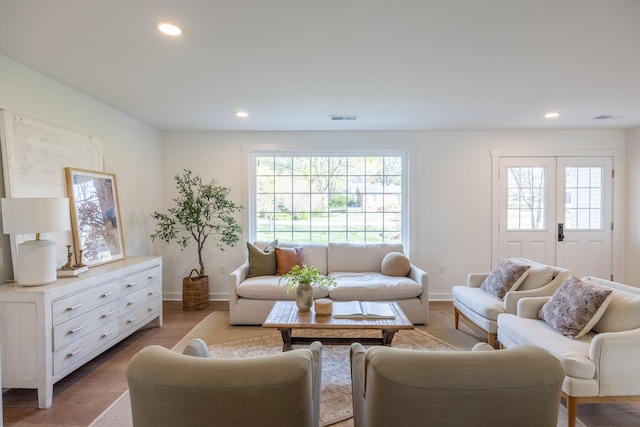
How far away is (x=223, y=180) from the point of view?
469 cm

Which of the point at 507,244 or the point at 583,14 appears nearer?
the point at 583,14

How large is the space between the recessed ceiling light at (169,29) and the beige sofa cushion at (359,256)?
10.1 ft

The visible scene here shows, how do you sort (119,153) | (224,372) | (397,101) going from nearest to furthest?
1. (224,372)
2. (397,101)
3. (119,153)

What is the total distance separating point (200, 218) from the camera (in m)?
4.28

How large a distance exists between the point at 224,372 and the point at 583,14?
2.56 meters

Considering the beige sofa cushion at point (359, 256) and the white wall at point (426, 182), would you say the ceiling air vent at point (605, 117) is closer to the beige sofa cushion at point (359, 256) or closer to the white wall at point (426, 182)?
the white wall at point (426, 182)

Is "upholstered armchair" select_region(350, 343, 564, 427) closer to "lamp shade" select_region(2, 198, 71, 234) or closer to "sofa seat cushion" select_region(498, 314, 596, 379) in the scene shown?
"sofa seat cushion" select_region(498, 314, 596, 379)

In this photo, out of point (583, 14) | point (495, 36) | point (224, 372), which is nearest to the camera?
point (224, 372)

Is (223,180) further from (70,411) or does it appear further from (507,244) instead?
(507,244)

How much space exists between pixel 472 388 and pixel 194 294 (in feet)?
12.5

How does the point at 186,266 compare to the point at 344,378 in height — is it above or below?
above

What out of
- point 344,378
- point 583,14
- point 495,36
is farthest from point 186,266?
point 583,14

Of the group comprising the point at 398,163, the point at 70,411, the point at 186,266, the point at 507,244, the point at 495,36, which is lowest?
the point at 70,411

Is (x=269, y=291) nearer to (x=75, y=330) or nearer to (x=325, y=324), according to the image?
(x=325, y=324)
